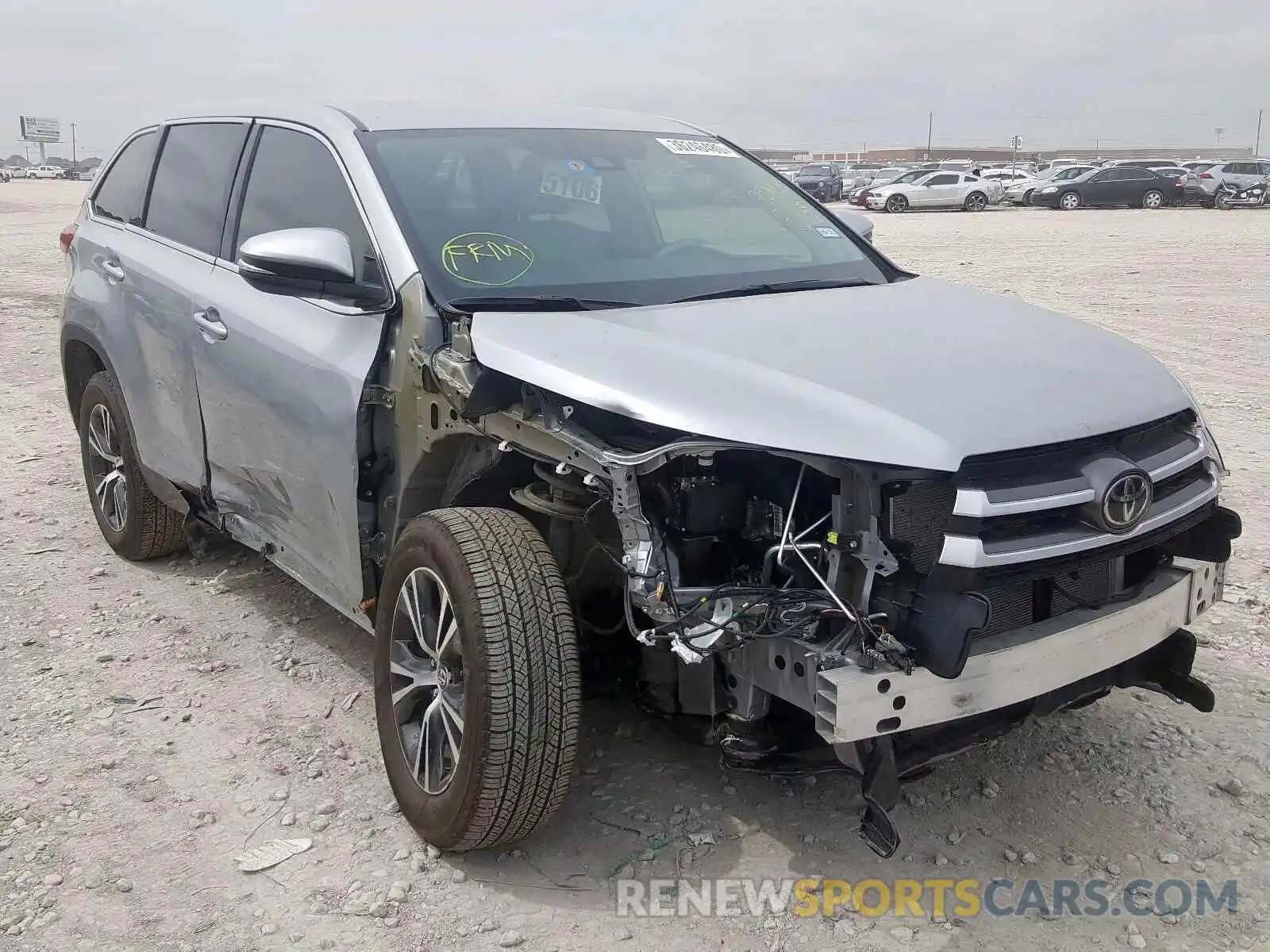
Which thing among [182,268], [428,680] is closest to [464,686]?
[428,680]

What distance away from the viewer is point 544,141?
3.90 meters

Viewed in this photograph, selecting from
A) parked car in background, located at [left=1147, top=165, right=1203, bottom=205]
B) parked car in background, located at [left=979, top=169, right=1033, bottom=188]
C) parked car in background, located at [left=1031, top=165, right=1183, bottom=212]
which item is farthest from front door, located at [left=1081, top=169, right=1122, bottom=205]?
parked car in background, located at [left=979, top=169, right=1033, bottom=188]

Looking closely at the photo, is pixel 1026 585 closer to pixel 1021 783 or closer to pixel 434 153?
pixel 1021 783

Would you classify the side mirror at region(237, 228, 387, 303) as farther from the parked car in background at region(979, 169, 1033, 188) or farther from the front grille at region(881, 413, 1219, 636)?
the parked car in background at region(979, 169, 1033, 188)

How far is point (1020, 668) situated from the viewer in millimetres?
2639

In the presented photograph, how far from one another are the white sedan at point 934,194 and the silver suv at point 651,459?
33.9 m

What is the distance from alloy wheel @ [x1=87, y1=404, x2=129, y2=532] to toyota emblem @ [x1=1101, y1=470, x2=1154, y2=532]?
4.14 meters

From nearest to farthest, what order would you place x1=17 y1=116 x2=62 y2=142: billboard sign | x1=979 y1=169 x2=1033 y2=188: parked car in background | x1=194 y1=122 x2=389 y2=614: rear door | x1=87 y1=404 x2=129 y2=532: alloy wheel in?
x1=194 y1=122 x2=389 y2=614: rear door
x1=87 y1=404 x2=129 y2=532: alloy wheel
x1=979 y1=169 x2=1033 y2=188: parked car in background
x1=17 y1=116 x2=62 y2=142: billboard sign

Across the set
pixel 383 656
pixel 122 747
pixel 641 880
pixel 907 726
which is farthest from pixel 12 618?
pixel 907 726

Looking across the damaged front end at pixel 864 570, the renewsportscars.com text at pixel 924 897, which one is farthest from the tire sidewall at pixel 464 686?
the renewsportscars.com text at pixel 924 897

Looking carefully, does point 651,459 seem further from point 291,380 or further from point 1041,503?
point 291,380

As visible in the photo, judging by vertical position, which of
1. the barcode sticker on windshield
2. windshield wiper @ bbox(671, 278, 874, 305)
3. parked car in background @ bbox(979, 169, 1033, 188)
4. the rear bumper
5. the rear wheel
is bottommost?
the rear wheel

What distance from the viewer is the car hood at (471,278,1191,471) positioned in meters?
2.48

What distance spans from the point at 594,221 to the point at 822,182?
38.7 m
